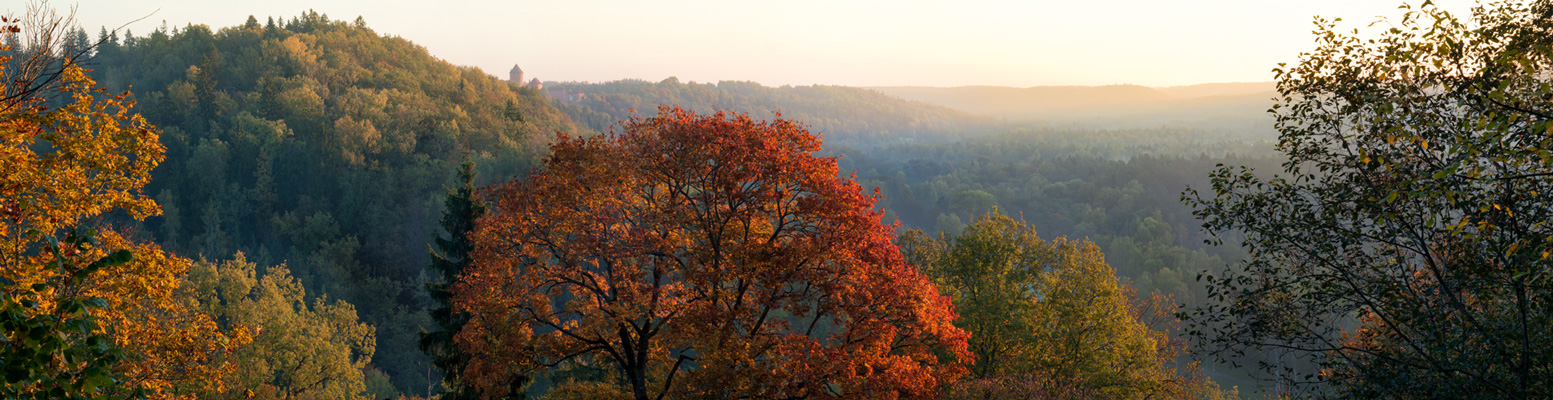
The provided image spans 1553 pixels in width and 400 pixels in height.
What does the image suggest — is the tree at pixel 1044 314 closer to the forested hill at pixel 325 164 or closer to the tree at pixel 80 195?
the tree at pixel 80 195

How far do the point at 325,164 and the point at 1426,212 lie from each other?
90.4 meters

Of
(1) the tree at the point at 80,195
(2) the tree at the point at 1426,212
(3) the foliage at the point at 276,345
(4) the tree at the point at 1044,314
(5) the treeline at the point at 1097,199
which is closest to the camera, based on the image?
(2) the tree at the point at 1426,212

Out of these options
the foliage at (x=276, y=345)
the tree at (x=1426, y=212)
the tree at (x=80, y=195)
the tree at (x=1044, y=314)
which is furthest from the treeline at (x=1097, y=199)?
the tree at (x=80, y=195)

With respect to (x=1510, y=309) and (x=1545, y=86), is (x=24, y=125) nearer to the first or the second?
(x=1545, y=86)

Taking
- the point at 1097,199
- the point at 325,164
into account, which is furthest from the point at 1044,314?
the point at 1097,199

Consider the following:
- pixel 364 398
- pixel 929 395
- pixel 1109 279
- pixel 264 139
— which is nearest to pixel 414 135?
pixel 264 139

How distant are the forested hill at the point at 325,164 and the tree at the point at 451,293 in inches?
1386

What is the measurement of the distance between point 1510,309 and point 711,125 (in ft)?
34.7

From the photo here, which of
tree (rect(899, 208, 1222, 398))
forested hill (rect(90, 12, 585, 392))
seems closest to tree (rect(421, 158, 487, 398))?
tree (rect(899, 208, 1222, 398))

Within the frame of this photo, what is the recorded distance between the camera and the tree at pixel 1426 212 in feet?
25.4

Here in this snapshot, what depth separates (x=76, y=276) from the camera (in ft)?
16.2

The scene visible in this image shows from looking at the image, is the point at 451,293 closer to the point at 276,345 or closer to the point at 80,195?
the point at 80,195

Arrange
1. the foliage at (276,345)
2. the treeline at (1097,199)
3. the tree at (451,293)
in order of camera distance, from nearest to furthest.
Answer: the tree at (451,293)
the foliage at (276,345)
the treeline at (1097,199)

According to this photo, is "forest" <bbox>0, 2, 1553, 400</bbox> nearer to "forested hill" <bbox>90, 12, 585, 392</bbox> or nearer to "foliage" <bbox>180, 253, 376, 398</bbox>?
"foliage" <bbox>180, 253, 376, 398</bbox>
